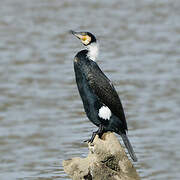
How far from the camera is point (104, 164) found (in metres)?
6.61

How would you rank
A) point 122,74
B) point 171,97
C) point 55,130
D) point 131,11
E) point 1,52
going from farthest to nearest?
point 131,11
point 1,52
point 122,74
point 171,97
point 55,130

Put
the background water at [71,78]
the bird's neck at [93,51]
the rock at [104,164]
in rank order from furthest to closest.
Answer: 1. the background water at [71,78]
2. the bird's neck at [93,51]
3. the rock at [104,164]

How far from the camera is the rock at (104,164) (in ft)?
21.6

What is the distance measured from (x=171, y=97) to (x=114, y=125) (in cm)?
527

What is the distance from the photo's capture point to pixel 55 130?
35.6 ft

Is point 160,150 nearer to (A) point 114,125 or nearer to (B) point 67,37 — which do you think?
(A) point 114,125

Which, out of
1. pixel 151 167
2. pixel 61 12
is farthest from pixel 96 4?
pixel 151 167

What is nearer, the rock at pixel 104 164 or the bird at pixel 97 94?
the rock at pixel 104 164

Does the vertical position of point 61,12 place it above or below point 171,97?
above

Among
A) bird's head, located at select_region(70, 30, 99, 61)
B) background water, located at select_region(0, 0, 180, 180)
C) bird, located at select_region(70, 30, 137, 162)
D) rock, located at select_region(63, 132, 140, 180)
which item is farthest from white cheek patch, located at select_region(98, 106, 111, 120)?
background water, located at select_region(0, 0, 180, 180)

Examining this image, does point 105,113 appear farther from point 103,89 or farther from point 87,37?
point 87,37

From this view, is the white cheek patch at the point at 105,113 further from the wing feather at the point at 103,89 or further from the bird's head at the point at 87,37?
the bird's head at the point at 87,37

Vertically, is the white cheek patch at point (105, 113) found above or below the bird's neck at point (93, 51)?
below

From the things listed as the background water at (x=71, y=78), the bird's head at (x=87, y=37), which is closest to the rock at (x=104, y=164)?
the bird's head at (x=87, y=37)
